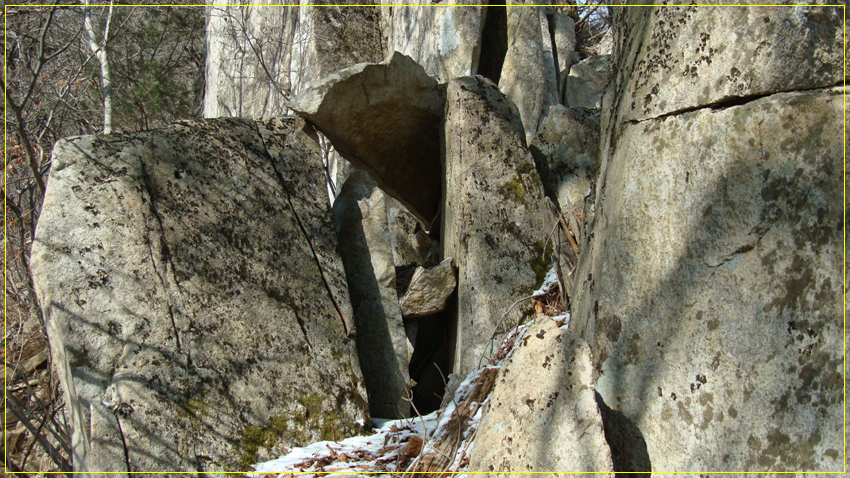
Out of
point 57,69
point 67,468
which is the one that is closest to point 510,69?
point 67,468

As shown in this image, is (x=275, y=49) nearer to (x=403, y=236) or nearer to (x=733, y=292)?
(x=403, y=236)

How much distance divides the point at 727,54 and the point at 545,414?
130cm

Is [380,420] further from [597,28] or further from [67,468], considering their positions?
[597,28]

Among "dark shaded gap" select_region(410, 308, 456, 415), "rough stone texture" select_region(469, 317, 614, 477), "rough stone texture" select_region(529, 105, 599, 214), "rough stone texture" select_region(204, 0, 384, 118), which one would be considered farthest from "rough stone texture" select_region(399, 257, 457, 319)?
"rough stone texture" select_region(204, 0, 384, 118)

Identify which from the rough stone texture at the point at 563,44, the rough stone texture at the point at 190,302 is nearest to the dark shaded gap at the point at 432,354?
the rough stone texture at the point at 190,302

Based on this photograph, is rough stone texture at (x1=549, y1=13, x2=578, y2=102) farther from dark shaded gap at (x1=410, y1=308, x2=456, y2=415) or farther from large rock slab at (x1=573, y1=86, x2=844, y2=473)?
large rock slab at (x1=573, y1=86, x2=844, y2=473)

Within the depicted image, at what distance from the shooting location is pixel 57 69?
8.21 metres

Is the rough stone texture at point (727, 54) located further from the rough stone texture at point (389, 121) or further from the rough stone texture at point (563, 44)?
the rough stone texture at point (563, 44)

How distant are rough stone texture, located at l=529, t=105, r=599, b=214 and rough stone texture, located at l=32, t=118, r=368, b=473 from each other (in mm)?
1625

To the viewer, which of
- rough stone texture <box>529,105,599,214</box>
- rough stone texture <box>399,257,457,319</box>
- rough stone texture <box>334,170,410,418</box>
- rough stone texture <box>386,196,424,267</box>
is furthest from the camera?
rough stone texture <box>386,196,424,267</box>

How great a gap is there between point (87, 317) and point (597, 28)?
8.19 m

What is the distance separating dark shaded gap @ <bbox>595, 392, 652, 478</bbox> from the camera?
2.08 meters

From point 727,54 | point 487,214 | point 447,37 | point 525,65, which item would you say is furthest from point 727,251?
point 525,65

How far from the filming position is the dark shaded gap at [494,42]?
269 inches
